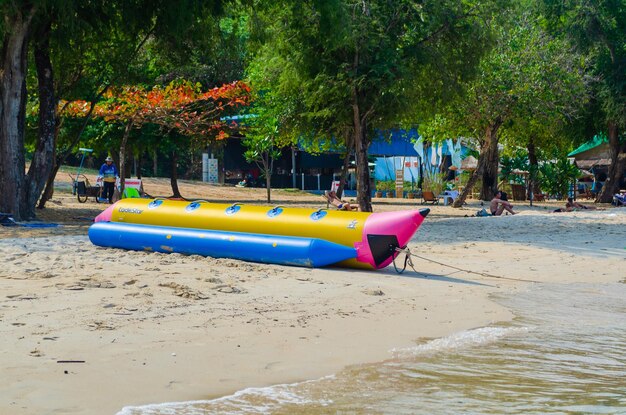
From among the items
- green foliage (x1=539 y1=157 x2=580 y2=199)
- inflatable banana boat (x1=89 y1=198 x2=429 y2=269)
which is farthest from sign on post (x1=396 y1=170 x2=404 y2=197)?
inflatable banana boat (x1=89 y1=198 x2=429 y2=269)

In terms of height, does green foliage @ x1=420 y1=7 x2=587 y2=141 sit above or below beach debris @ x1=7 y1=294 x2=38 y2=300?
above

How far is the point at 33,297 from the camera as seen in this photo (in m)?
8.88

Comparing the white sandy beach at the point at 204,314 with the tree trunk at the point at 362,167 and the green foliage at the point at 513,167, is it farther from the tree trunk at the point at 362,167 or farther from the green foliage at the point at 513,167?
the green foliage at the point at 513,167

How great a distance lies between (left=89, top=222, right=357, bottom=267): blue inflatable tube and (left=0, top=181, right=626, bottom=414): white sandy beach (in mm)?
209

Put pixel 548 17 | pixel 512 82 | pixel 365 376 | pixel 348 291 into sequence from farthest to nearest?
pixel 548 17 → pixel 512 82 → pixel 348 291 → pixel 365 376

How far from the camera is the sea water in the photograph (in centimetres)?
595

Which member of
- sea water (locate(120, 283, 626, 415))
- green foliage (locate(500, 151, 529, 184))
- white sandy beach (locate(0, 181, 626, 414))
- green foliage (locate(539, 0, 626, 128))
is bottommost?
sea water (locate(120, 283, 626, 415))

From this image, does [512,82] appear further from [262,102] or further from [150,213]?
[150,213]

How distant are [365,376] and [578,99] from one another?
86.1 ft

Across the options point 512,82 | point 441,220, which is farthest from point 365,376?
point 512,82

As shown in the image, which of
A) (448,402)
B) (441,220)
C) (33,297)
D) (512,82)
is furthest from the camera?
(512,82)

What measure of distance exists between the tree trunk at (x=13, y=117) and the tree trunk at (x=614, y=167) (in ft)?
80.8

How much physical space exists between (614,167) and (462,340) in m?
29.2

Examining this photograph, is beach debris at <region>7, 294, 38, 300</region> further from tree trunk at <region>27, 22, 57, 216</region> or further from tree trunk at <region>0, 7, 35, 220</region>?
tree trunk at <region>27, 22, 57, 216</region>
